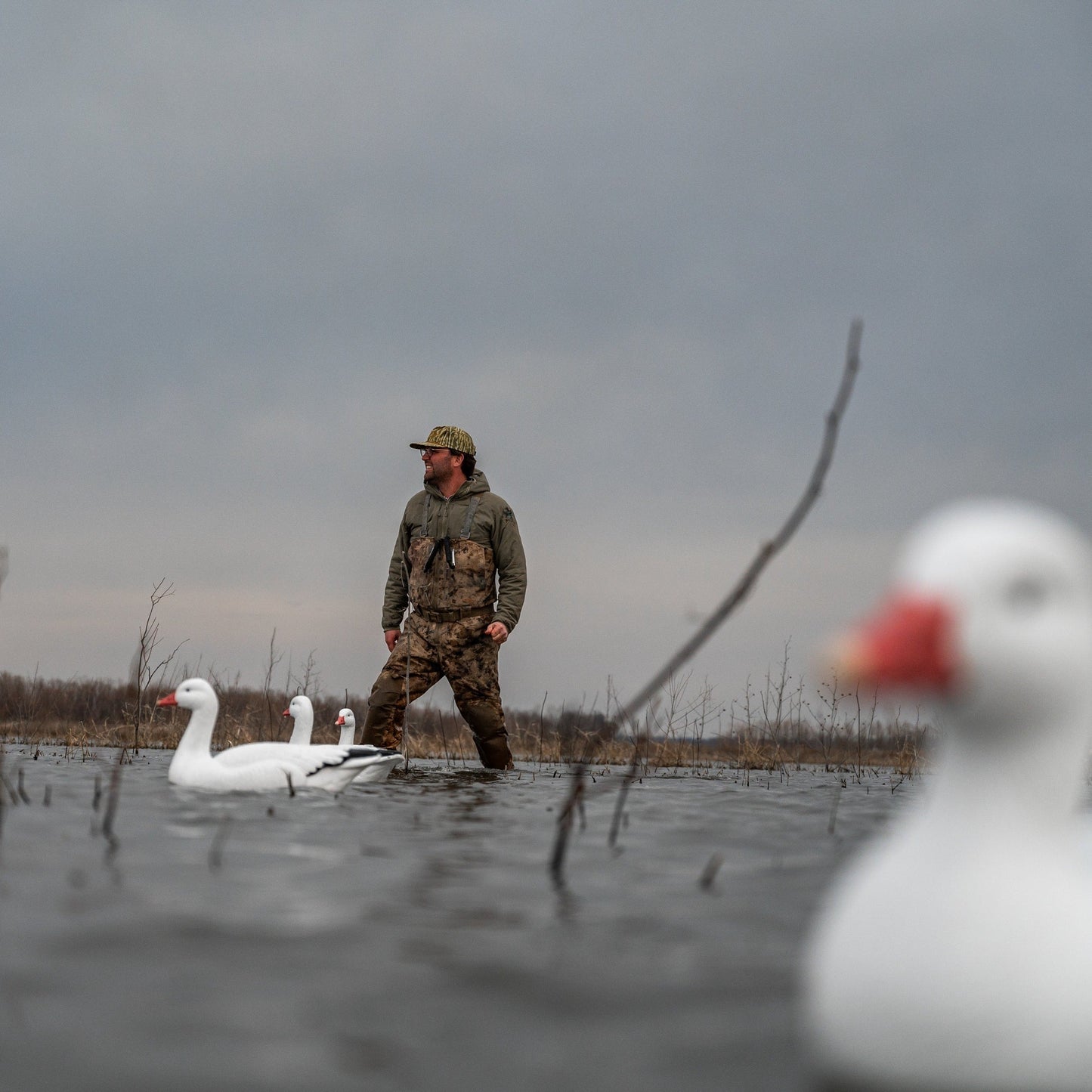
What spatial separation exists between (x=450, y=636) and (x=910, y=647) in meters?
9.79

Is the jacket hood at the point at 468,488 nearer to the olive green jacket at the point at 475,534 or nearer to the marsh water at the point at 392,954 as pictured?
the olive green jacket at the point at 475,534

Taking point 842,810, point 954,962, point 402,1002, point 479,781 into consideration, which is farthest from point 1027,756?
point 479,781

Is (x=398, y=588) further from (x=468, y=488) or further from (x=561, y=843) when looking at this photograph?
(x=561, y=843)

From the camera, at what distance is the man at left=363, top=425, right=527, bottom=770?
455 inches

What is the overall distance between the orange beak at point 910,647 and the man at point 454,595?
9.55 m

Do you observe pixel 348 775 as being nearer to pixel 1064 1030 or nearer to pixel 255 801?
pixel 255 801

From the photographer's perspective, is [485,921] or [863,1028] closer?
[863,1028]

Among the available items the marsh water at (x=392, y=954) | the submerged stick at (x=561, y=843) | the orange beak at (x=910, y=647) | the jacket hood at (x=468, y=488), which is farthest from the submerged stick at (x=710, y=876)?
the jacket hood at (x=468, y=488)

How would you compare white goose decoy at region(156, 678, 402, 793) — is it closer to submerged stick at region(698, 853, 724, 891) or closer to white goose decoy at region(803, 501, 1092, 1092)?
submerged stick at region(698, 853, 724, 891)

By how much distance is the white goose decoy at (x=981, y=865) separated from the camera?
2057mm

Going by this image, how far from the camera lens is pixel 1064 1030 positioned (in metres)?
2.07

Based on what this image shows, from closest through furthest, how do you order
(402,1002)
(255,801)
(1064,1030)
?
(1064,1030) → (402,1002) → (255,801)

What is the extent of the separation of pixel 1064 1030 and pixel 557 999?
51.0 inches

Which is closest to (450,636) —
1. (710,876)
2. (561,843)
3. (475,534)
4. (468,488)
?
(475,534)
